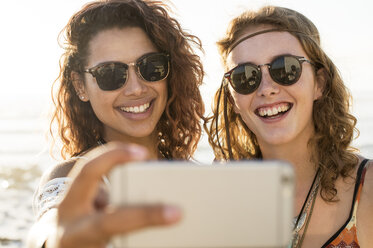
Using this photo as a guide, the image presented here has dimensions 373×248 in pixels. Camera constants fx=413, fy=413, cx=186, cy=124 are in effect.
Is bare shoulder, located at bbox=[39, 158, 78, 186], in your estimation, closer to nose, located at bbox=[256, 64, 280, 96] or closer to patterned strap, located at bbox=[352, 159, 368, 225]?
nose, located at bbox=[256, 64, 280, 96]

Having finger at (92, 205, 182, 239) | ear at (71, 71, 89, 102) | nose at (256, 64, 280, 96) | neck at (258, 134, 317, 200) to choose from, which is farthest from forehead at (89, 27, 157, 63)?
finger at (92, 205, 182, 239)

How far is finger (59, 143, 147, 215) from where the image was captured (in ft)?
Answer: 3.50

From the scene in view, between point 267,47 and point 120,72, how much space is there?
1.06m

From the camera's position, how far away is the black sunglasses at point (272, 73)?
9.37 ft

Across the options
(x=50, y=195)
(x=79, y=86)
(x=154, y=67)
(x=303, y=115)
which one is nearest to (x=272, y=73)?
(x=303, y=115)

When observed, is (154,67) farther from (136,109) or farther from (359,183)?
(359,183)

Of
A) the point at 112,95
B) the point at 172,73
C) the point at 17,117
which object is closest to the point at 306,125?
the point at 172,73

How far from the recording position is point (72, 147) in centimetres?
327

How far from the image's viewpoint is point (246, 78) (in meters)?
2.93

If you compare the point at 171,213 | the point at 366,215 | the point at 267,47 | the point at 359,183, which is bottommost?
the point at 366,215

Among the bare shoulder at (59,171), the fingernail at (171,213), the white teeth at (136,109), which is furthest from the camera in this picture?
the white teeth at (136,109)

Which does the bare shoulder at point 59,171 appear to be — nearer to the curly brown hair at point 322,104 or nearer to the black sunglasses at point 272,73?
the black sunglasses at point 272,73

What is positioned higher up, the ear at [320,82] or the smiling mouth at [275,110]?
the ear at [320,82]

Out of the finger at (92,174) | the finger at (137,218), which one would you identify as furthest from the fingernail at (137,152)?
the finger at (137,218)
